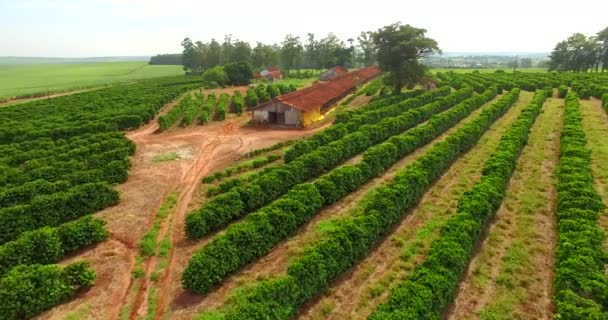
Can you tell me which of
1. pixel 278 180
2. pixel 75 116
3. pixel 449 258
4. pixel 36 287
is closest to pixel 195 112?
pixel 75 116

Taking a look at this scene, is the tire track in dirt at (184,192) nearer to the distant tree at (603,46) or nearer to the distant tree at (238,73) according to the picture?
the distant tree at (238,73)

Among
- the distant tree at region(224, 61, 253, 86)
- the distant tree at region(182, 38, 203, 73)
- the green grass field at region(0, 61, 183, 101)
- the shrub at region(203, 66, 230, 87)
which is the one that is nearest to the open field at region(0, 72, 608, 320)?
the shrub at region(203, 66, 230, 87)

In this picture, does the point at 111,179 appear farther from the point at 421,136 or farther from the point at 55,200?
the point at 421,136

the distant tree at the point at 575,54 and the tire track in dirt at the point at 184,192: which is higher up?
the distant tree at the point at 575,54

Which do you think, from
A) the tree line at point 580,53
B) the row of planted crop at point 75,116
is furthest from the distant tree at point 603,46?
the row of planted crop at point 75,116

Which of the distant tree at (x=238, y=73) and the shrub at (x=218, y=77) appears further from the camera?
the distant tree at (x=238, y=73)

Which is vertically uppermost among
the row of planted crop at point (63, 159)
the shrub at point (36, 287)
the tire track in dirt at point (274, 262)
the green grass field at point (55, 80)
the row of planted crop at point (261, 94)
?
the green grass field at point (55, 80)

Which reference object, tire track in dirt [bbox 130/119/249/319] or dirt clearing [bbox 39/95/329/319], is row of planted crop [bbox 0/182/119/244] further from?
tire track in dirt [bbox 130/119/249/319]

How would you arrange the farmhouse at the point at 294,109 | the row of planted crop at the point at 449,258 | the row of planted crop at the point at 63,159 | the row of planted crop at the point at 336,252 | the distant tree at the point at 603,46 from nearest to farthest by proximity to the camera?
the row of planted crop at the point at 449,258 → the row of planted crop at the point at 336,252 → the row of planted crop at the point at 63,159 → the farmhouse at the point at 294,109 → the distant tree at the point at 603,46
